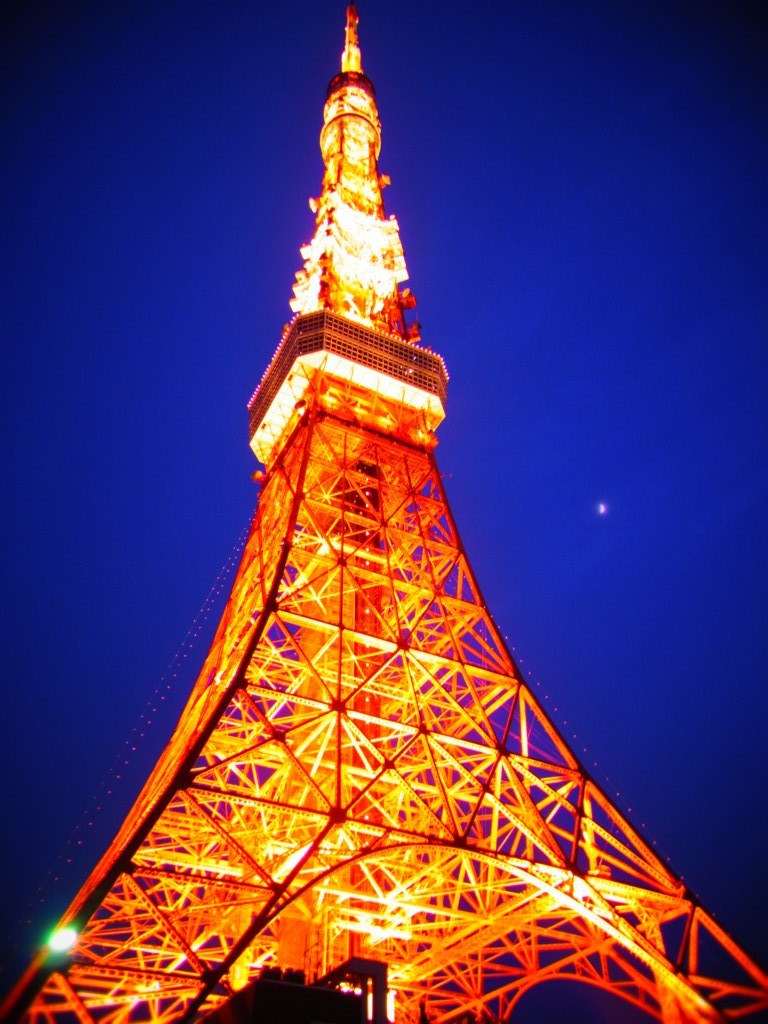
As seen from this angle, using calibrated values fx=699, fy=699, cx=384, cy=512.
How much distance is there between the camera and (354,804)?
1022cm

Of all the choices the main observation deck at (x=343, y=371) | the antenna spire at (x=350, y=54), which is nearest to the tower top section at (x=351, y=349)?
the main observation deck at (x=343, y=371)

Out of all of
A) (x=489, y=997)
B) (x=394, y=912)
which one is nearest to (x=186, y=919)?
(x=394, y=912)

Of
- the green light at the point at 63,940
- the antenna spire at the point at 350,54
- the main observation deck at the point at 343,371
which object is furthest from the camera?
the antenna spire at the point at 350,54

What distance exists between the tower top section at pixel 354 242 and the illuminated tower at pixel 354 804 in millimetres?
485

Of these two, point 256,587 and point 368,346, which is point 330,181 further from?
point 256,587

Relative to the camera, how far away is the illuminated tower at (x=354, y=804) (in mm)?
9664

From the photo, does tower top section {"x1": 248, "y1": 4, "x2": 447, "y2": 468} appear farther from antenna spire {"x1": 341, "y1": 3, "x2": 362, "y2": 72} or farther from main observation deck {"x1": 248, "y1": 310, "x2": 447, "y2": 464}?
antenna spire {"x1": 341, "y1": 3, "x2": 362, "y2": 72}

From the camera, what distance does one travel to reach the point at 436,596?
1499cm

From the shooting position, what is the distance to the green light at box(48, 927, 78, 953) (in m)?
7.88

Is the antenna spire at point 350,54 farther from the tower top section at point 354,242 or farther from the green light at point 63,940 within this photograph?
the green light at point 63,940

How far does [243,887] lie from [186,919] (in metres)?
6.52

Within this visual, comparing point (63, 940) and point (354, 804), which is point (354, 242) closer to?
point (354, 804)

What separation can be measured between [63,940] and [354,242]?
21.3m

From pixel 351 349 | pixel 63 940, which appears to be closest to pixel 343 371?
pixel 351 349
